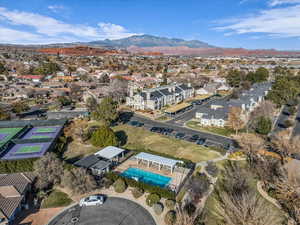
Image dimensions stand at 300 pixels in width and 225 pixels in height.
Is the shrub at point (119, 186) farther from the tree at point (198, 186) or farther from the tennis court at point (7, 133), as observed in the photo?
the tennis court at point (7, 133)

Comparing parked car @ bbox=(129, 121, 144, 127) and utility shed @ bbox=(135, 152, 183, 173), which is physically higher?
utility shed @ bbox=(135, 152, 183, 173)

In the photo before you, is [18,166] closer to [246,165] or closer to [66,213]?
[66,213]

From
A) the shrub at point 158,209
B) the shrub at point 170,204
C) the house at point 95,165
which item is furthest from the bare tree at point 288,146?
the house at point 95,165

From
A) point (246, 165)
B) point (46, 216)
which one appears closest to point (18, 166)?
point (46, 216)

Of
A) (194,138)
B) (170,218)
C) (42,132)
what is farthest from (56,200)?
(194,138)

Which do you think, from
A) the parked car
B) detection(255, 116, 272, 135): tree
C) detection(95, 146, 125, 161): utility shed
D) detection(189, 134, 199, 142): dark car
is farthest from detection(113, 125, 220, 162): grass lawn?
detection(255, 116, 272, 135): tree

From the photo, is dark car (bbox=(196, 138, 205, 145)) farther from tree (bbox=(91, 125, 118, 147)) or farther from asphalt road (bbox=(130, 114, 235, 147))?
tree (bbox=(91, 125, 118, 147))
